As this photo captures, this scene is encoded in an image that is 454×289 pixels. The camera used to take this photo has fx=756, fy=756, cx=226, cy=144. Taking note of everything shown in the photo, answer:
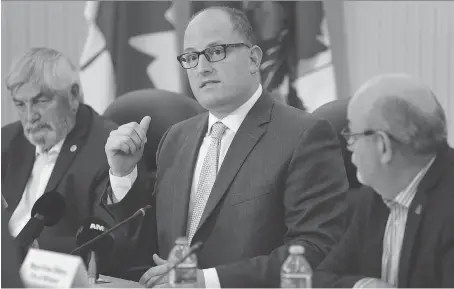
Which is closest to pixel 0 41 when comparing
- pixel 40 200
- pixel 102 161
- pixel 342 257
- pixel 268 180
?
pixel 102 161

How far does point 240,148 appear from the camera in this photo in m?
2.55

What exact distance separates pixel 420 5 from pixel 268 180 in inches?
68.1

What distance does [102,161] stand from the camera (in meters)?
3.20

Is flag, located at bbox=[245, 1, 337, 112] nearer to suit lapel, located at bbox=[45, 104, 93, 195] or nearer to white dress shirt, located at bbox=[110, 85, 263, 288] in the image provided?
suit lapel, located at bbox=[45, 104, 93, 195]

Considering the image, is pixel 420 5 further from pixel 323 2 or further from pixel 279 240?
pixel 279 240

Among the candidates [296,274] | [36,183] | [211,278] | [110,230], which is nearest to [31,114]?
[36,183]

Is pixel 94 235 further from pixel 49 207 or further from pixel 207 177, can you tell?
pixel 207 177

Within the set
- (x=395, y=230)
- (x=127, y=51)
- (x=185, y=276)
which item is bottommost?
(x=185, y=276)

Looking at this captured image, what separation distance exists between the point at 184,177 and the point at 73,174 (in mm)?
741

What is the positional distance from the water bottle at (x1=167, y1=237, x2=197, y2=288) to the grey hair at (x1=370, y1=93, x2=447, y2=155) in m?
0.64

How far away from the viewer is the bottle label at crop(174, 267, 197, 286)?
2.12 metres

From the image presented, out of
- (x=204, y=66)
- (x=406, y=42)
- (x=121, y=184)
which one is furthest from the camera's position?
(x=406, y=42)

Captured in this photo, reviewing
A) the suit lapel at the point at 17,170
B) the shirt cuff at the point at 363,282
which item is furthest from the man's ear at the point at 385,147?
the suit lapel at the point at 17,170

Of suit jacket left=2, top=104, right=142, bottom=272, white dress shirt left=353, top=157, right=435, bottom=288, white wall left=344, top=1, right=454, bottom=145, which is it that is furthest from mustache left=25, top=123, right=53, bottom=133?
white dress shirt left=353, top=157, right=435, bottom=288
